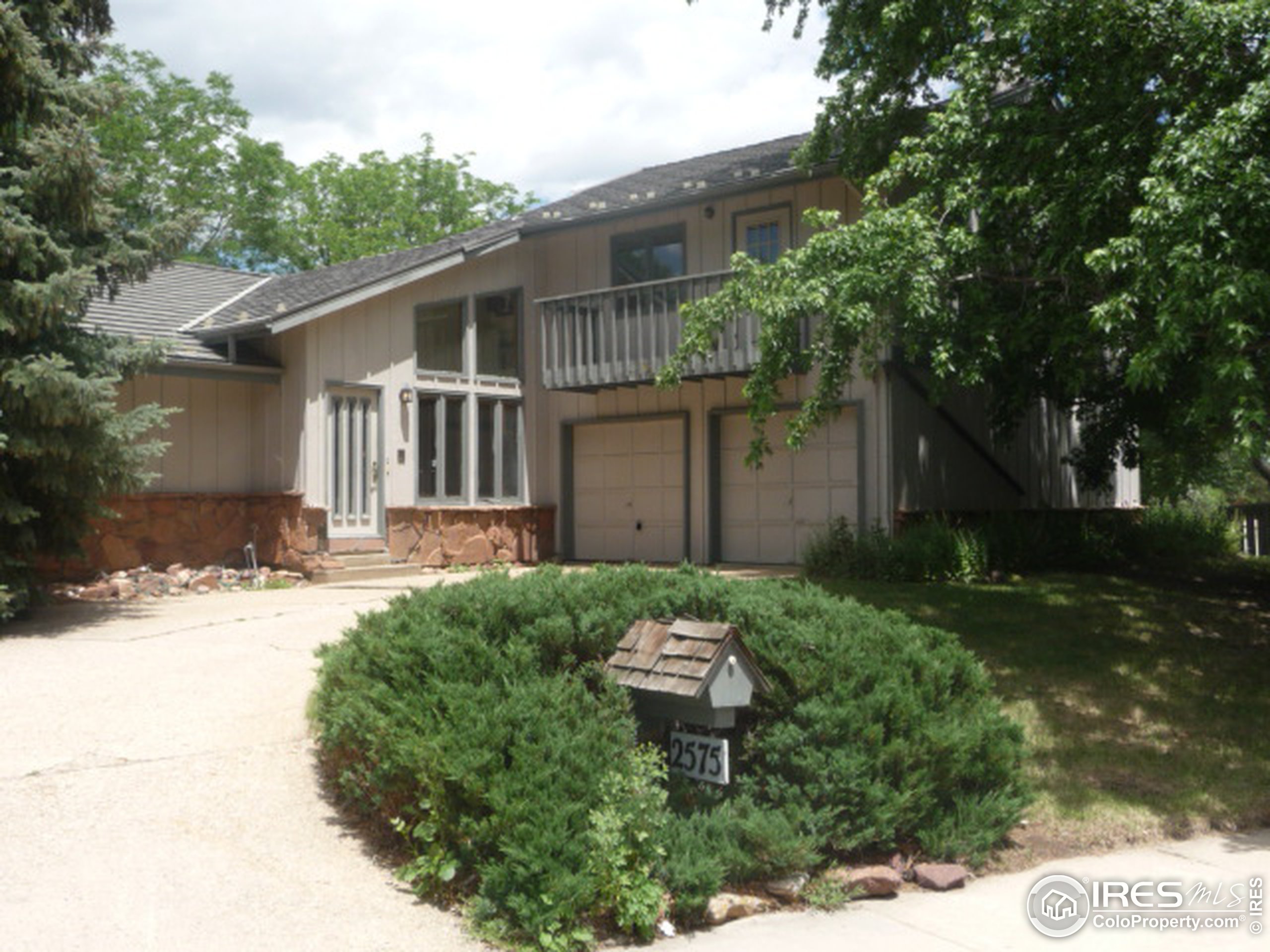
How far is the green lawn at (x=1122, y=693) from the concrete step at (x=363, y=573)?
6325mm

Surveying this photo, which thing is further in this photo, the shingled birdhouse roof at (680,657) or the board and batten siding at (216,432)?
the board and batten siding at (216,432)

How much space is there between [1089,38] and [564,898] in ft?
25.6

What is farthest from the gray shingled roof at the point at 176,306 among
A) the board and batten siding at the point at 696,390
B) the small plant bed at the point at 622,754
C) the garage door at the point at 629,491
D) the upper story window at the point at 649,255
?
the small plant bed at the point at 622,754

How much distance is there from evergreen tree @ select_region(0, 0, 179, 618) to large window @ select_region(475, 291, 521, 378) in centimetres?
745

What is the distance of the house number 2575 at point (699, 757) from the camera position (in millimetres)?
5785

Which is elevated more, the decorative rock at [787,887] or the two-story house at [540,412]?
the two-story house at [540,412]

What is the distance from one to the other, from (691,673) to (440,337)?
1346 cm

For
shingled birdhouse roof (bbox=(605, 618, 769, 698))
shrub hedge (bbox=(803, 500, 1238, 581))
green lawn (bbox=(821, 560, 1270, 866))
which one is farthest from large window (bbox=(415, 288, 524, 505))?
shingled birdhouse roof (bbox=(605, 618, 769, 698))

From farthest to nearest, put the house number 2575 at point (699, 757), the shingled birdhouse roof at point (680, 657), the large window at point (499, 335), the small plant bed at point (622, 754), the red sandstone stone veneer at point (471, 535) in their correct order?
the large window at point (499, 335)
the red sandstone stone veneer at point (471, 535)
the house number 2575 at point (699, 757)
the shingled birdhouse roof at point (680, 657)
the small plant bed at point (622, 754)

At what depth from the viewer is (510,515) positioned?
18.9m

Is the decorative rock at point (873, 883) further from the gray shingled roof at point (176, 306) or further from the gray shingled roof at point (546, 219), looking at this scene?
the gray shingled roof at point (546, 219)

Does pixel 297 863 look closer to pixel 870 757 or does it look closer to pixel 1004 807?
pixel 870 757

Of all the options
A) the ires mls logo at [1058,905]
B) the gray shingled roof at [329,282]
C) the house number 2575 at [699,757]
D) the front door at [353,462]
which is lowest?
the ires mls logo at [1058,905]

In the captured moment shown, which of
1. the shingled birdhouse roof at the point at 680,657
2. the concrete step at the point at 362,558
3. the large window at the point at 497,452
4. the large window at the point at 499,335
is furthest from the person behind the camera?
the large window at the point at 499,335
